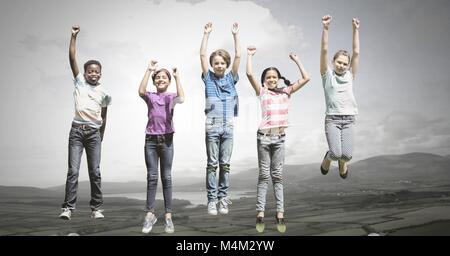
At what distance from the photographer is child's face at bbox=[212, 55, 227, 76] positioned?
452cm

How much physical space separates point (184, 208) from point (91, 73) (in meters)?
2.14

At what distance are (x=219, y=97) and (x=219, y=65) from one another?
33cm

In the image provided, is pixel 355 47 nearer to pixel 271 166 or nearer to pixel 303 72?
pixel 303 72

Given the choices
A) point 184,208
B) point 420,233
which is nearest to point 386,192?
point 420,233

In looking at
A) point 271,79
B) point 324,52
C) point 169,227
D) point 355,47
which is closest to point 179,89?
point 271,79

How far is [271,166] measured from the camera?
160 inches

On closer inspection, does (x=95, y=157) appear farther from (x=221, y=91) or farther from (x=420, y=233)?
(x=420, y=233)

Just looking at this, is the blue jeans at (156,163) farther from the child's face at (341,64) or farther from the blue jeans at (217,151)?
the child's face at (341,64)

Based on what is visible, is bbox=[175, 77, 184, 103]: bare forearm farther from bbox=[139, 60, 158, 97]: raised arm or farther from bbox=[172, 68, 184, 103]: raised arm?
bbox=[139, 60, 158, 97]: raised arm

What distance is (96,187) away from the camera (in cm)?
451

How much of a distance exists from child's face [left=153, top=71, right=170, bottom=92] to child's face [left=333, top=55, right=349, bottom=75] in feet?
5.89

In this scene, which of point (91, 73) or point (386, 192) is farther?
point (386, 192)

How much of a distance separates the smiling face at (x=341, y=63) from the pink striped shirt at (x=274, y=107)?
26.9 inches

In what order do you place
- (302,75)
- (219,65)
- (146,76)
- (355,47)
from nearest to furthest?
(146,76)
(302,75)
(219,65)
(355,47)
